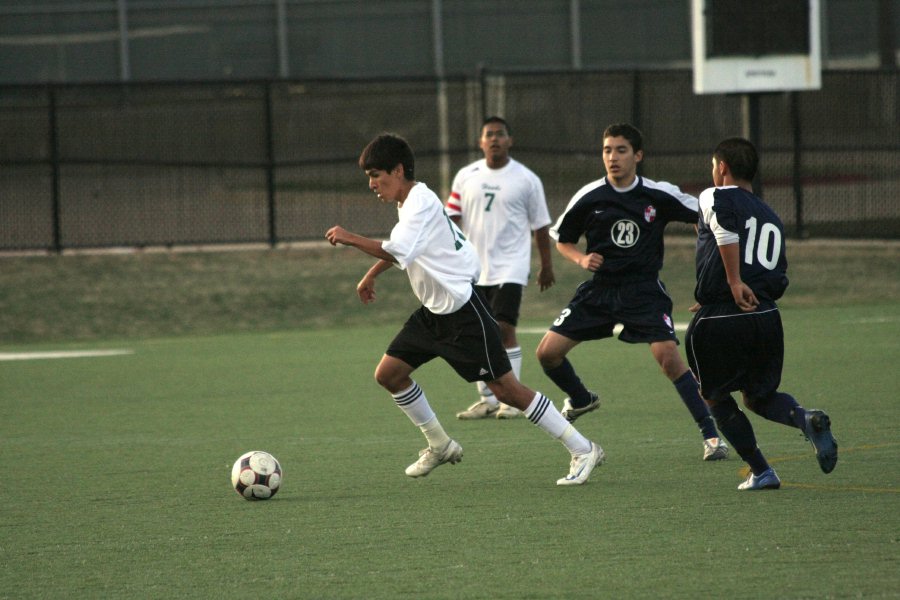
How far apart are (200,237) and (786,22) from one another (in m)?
9.21

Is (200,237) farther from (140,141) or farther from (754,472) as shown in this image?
(754,472)

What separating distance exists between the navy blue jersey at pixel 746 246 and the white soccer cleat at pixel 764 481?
0.85m

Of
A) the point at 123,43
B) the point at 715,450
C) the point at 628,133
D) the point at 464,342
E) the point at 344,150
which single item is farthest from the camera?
the point at 123,43

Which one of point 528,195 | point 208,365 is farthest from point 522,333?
point 528,195

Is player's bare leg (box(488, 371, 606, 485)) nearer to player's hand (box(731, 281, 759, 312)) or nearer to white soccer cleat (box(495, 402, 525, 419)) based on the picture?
player's hand (box(731, 281, 759, 312))

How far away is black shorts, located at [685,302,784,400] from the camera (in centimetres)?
654

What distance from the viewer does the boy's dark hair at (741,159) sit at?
21.5 ft

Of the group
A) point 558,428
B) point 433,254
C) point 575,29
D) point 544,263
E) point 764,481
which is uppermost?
point 575,29

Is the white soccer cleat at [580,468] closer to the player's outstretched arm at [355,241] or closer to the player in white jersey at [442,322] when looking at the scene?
the player in white jersey at [442,322]

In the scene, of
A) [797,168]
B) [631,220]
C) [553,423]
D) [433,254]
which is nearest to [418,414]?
[553,423]

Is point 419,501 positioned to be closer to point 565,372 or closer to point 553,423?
point 553,423

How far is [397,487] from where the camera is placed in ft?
23.4

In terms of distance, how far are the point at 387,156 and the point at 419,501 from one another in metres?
1.74

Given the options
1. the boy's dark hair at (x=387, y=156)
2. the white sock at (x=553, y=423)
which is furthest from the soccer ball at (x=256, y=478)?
the boy's dark hair at (x=387, y=156)
